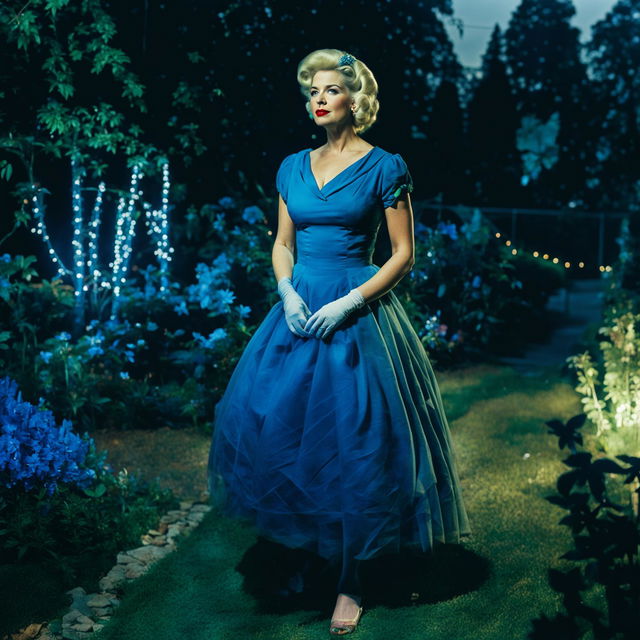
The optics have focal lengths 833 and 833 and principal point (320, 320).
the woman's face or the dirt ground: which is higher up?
the woman's face

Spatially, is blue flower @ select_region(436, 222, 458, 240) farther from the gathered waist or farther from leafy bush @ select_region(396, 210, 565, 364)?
the gathered waist

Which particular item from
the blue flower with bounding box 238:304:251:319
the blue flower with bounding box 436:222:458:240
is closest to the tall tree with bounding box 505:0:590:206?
the blue flower with bounding box 436:222:458:240

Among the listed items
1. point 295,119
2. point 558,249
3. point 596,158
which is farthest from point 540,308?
point 596,158

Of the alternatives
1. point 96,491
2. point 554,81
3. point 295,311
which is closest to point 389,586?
point 295,311

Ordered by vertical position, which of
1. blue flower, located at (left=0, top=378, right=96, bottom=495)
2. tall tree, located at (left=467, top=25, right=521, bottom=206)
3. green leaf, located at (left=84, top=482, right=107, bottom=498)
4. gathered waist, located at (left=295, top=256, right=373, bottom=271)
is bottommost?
green leaf, located at (left=84, top=482, right=107, bottom=498)

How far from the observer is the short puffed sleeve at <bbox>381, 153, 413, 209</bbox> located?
3.11 metres

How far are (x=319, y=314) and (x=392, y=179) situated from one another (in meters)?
0.58

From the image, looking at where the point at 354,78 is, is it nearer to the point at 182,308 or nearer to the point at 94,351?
the point at 94,351

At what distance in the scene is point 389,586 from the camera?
3.45 meters

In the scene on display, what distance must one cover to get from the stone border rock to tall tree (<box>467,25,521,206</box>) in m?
24.6

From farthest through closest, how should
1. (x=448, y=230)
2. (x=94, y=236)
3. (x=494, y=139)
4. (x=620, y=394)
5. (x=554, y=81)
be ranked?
(x=494, y=139) < (x=554, y=81) < (x=448, y=230) < (x=94, y=236) < (x=620, y=394)

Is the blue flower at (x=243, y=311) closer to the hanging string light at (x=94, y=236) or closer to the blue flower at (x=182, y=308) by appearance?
the blue flower at (x=182, y=308)

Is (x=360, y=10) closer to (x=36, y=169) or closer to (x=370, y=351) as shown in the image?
(x=36, y=169)

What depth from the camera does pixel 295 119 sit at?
759 centimetres
